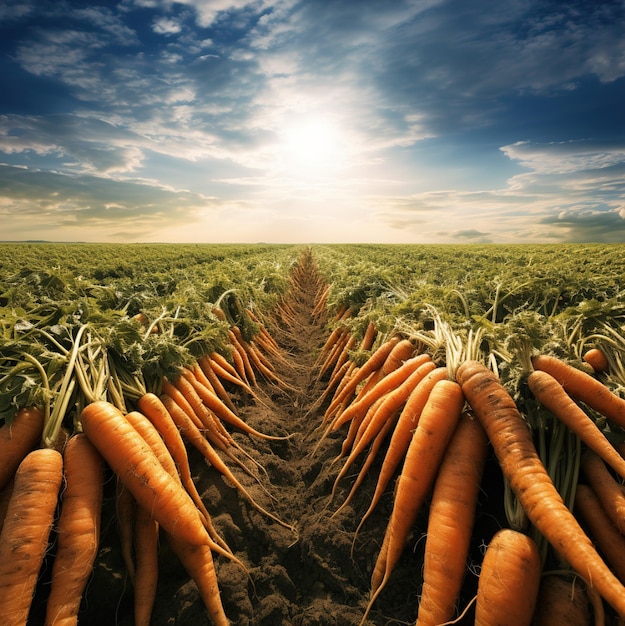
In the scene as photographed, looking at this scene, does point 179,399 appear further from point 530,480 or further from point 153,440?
point 530,480

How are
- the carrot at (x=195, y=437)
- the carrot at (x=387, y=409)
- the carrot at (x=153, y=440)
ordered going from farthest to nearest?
1. the carrot at (x=195, y=437)
2. the carrot at (x=387, y=409)
3. the carrot at (x=153, y=440)

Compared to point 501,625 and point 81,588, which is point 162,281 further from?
point 501,625

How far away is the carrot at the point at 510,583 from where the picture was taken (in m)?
1.90

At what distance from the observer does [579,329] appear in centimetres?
366

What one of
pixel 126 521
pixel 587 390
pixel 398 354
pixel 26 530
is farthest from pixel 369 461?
pixel 26 530

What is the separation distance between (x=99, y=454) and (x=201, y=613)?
141 cm

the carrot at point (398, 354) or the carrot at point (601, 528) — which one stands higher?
the carrot at point (398, 354)

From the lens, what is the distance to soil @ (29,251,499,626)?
2436mm

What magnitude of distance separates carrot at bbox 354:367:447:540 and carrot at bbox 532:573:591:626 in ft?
4.27

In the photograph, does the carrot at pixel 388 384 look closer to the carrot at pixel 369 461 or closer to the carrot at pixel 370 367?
the carrot at pixel 369 461

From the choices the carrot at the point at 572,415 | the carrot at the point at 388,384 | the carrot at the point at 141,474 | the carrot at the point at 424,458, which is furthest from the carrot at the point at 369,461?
the carrot at the point at 572,415

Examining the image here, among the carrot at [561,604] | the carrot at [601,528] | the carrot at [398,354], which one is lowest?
the carrot at [561,604]

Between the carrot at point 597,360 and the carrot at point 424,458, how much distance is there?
4.94ft

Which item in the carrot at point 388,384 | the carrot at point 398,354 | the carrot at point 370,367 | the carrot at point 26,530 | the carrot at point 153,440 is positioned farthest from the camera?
the carrot at point 370,367
